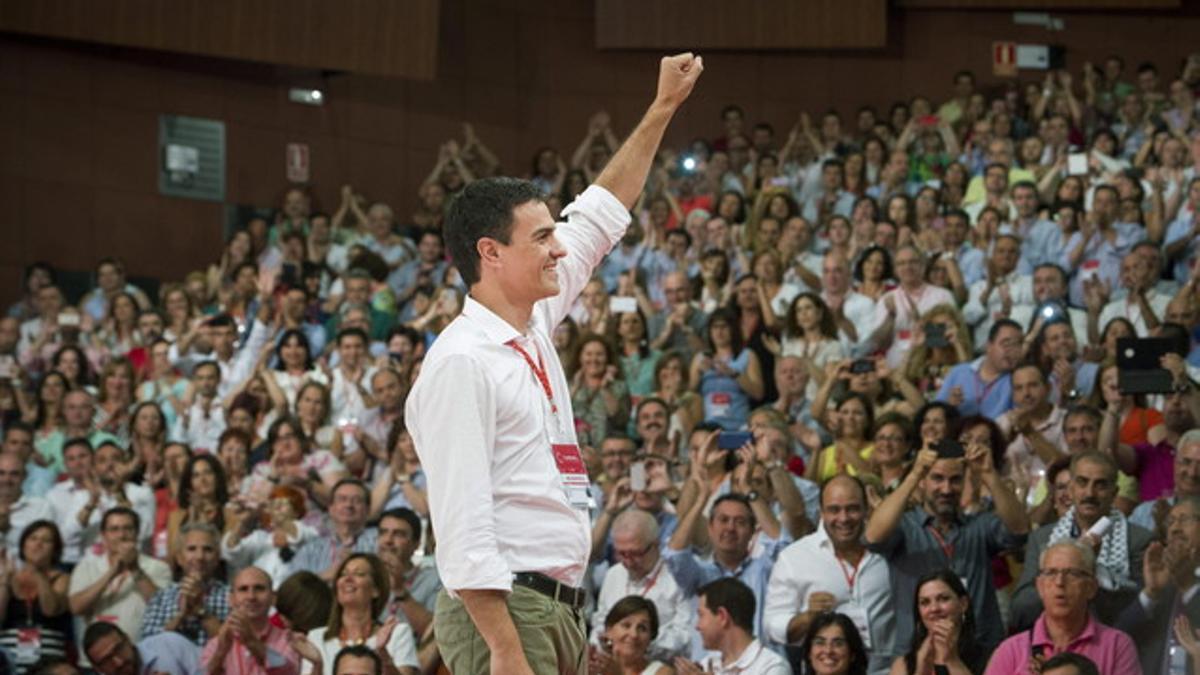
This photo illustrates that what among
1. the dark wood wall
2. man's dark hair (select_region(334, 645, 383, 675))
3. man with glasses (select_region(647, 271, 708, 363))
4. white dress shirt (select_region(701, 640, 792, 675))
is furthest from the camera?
the dark wood wall

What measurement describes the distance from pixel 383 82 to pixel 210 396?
4.98m

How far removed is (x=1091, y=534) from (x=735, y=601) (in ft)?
3.26

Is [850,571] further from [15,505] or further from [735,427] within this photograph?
[15,505]

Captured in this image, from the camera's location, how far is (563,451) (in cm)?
284

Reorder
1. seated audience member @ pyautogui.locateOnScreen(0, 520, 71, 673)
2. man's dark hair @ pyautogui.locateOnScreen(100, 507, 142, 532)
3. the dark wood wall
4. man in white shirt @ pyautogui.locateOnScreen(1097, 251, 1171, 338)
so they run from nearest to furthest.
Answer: seated audience member @ pyautogui.locateOnScreen(0, 520, 71, 673), man's dark hair @ pyautogui.locateOnScreen(100, 507, 142, 532), man in white shirt @ pyautogui.locateOnScreen(1097, 251, 1171, 338), the dark wood wall

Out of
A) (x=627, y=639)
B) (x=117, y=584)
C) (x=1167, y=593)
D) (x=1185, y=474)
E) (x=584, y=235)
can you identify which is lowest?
(x=117, y=584)

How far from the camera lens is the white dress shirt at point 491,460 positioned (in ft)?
8.71

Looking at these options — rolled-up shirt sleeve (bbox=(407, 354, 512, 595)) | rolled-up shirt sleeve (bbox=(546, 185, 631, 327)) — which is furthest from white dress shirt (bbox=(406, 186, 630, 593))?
rolled-up shirt sleeve (bbox=(546, 185, 631, 327))

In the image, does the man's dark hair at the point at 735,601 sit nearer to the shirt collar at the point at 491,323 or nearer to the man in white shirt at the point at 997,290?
the shirt collar at the point at 491,323

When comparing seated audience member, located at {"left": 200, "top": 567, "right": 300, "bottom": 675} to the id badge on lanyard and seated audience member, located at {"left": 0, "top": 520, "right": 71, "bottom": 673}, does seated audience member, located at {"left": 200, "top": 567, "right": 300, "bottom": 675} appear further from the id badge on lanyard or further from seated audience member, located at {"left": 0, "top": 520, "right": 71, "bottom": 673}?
the id badge on lanyard

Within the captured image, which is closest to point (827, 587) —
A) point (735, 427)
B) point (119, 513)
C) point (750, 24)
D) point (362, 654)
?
point (362, 654)

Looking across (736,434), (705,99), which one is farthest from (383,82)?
(736,434)

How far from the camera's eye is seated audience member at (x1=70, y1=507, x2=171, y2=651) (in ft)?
21.3

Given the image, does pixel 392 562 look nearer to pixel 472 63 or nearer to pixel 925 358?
pixel 925 358
